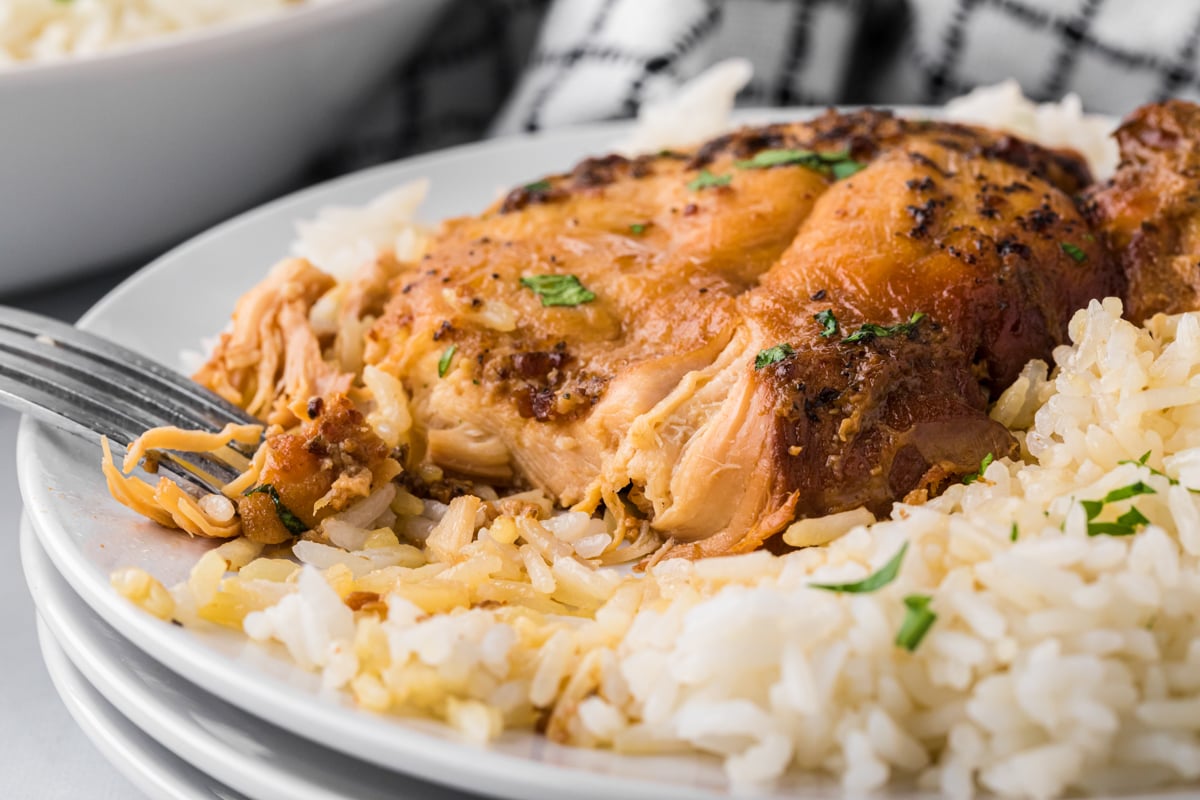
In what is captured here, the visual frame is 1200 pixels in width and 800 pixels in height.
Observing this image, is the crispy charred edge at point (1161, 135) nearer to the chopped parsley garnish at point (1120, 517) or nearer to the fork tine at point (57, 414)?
the chopped parsley garnish at point (1120, 517)

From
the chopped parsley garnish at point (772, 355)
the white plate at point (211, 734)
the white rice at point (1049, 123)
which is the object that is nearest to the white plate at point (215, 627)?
the white plate at point (211, 734)

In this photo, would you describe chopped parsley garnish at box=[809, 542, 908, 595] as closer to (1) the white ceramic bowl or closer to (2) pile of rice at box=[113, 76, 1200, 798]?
(2) pile of rice at box=[113, 76, 1200, 798]

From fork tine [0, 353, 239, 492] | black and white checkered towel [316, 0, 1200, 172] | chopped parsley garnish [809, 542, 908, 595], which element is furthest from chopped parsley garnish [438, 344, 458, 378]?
black and white checkered towel [316, 0, 1200, 172]

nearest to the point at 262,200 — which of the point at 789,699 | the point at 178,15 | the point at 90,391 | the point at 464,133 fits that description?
the point at 178,15

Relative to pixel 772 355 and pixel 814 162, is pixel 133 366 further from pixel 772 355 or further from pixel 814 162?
pixel 814 162

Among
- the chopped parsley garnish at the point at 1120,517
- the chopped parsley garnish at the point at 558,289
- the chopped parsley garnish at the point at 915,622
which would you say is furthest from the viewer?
the chopped parsley garnish at the point at 558,289
